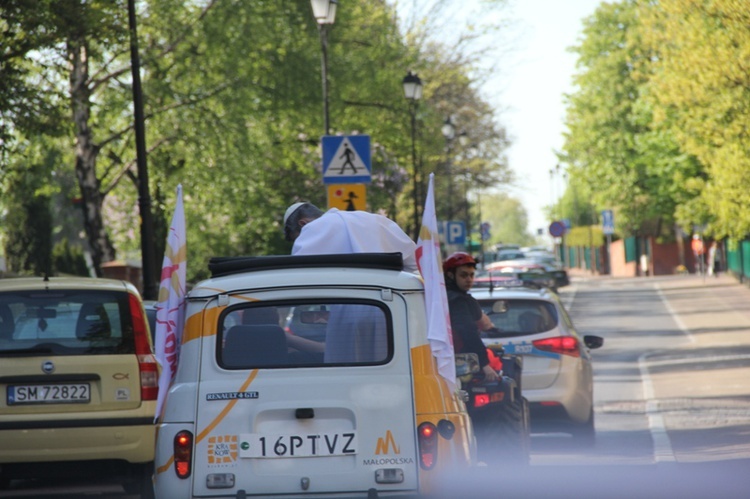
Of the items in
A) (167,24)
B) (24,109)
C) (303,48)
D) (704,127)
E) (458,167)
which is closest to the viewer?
(24,109)

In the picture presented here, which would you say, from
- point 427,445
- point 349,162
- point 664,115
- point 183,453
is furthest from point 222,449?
point 664,115

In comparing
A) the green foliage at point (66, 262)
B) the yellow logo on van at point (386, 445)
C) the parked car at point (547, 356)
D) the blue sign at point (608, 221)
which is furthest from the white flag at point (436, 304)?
the blue sign at point (608, 221)

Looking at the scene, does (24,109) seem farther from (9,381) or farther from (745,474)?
(745,474)

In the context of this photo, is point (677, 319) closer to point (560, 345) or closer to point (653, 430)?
point (653, 430)

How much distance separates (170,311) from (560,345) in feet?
23.7

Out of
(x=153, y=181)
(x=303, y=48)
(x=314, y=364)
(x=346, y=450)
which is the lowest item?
(x=346, y=450)

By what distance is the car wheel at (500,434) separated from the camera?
32.6ft

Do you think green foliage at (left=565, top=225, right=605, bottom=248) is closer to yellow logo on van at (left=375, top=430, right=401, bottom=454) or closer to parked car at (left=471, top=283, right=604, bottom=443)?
parked car at (left=471, top=283, right=604, bottom=443)

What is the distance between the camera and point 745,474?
10078 mm

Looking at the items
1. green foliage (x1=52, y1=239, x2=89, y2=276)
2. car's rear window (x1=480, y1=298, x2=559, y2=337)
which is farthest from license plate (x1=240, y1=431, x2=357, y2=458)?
green foliage (x1=52, y1=239, x2=89, y2=276)

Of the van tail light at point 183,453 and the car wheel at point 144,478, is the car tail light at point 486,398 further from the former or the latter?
the van tail light at point 183,453

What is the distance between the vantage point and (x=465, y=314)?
9.84 m

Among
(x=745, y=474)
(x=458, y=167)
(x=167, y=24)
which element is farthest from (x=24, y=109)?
(x=458, y=167)

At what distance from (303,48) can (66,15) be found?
610 inches
